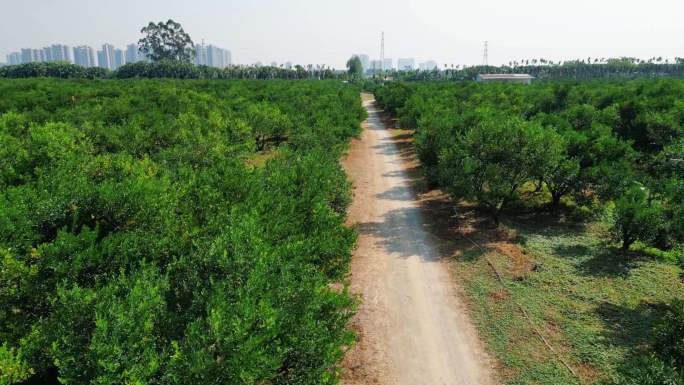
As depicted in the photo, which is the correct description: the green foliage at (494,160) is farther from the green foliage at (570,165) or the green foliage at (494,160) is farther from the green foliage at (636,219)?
the green foliage at (636,219)

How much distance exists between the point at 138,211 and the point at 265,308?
7062 mm

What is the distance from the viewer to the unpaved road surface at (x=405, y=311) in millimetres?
14117

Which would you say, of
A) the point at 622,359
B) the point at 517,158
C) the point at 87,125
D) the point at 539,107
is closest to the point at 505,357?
the point at 622,359

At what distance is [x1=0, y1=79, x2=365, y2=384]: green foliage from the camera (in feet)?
27.2

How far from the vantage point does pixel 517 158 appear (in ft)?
78.4

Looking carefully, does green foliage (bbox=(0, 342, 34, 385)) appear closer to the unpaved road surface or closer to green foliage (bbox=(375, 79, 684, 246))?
the unpaved road surface

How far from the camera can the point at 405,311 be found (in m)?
17.5

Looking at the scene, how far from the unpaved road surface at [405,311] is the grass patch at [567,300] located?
39.7 inches

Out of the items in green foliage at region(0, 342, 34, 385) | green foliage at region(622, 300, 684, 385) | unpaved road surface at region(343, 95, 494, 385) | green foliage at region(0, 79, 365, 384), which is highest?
green foliage at region(0, 79, 365, 384)

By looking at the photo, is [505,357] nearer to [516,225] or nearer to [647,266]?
[647,266]

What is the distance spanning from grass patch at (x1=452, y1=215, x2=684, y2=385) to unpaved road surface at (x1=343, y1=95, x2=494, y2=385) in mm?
1008

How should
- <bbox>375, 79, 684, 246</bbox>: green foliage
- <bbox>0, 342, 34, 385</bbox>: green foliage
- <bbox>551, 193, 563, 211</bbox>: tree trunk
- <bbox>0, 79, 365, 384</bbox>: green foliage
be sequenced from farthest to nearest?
<bbox>551, 193, 563, 211</bbox>: tree trunk, <bbox>375, 79, 684, 246</bbox>: green foliage, <bbox>0, 342, 34, 385</bbox>: green foliage, <bbox>0, 79, 365, 384</bbox>: green foliage

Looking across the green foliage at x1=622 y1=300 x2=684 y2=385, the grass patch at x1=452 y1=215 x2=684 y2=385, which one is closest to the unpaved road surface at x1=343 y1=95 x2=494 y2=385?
the grass patch at x1=452 y1=215 x2=684 y2=385

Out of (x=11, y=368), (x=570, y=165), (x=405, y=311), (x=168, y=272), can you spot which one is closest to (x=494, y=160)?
(x=570, y=165)
